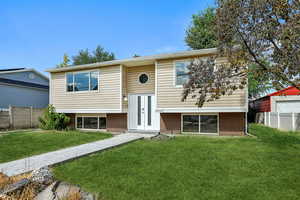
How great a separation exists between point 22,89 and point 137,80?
12.4 m

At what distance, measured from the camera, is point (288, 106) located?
12.3 meters

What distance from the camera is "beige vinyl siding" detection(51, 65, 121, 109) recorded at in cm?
1008

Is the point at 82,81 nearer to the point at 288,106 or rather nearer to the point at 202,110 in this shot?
the point at 202,110

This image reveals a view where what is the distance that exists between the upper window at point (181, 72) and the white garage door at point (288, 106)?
8755 mm

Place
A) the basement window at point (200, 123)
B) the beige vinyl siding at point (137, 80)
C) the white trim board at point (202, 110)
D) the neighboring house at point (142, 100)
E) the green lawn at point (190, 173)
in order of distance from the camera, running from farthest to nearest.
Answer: the beige vinyl siding at point (137, 80) → the basement window at point (200, 123) → the neighboring house at point (142, 100) → the white trim board at point (202, 110) → the green lawn at point (190, 173)

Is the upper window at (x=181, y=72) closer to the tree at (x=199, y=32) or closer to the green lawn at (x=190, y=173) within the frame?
the green lawn at (x=190, y=173)

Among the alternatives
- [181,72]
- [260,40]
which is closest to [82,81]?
[181,72]

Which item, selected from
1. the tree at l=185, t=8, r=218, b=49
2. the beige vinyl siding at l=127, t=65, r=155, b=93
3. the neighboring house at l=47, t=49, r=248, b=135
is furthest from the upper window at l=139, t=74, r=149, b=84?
the tree at l=185, t=8, r=218, b=49

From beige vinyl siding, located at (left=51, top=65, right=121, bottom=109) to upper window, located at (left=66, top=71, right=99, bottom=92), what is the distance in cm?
26

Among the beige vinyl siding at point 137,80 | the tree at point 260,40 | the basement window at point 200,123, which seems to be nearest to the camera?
the tree at point 260,40

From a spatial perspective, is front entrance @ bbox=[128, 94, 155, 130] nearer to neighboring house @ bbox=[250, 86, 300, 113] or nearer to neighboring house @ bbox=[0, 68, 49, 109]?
neighboring house @ bbox=[250, 86, 300, 113]

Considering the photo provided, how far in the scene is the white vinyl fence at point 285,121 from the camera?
A: 976 centimetres

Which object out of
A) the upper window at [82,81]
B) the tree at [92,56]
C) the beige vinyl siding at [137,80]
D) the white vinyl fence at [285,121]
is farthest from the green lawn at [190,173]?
the tree at [92,56]

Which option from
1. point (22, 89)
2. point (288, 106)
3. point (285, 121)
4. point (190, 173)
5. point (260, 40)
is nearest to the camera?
point (190, 173)
